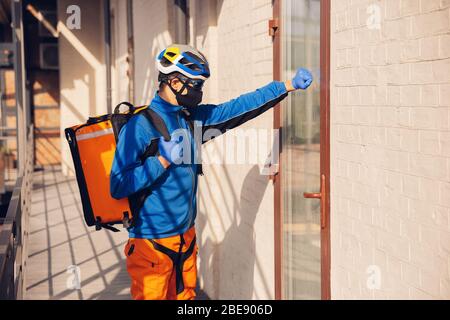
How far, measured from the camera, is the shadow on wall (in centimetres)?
564

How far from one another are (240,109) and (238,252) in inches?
79.5

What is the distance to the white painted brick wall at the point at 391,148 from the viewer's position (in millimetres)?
3031

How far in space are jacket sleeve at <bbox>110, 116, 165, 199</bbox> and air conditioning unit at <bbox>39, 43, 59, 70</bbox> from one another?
1416 cm

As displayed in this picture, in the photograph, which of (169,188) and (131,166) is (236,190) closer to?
(169,188)

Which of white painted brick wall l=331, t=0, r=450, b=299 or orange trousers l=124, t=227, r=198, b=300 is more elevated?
white painted brick wall l=331, t=0, r=450, b=299

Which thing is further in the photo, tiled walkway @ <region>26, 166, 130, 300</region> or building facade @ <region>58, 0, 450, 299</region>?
tiled walkway @ <region>26, 166, 130, 300</region>

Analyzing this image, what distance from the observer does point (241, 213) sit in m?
5.95

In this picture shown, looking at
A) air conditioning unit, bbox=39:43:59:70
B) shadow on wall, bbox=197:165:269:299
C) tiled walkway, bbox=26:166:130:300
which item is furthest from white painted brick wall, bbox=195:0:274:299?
air conditioning unit, bbox=39:43:59:70

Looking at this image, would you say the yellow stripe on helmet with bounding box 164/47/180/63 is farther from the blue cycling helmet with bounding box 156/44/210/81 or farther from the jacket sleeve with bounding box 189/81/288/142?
the jacket sleeve with bounding box 189/81/288/142

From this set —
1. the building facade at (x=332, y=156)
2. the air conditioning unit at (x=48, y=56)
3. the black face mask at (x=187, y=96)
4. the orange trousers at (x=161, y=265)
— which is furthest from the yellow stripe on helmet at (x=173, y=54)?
the air conditioning unit at (x=48, y=56)

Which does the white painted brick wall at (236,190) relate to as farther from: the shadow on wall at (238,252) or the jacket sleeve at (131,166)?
the jacket sleeve at (131,166)

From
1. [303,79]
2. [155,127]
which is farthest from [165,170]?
[303,79]
